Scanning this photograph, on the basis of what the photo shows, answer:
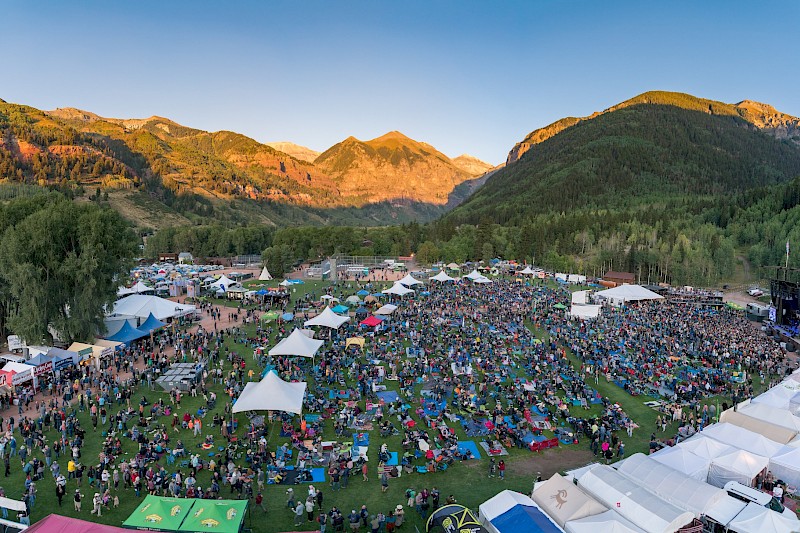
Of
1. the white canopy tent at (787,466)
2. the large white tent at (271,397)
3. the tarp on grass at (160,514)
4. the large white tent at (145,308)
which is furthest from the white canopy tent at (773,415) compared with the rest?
the large white tent at (145,308)

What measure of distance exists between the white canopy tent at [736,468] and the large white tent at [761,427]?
7.01 ft

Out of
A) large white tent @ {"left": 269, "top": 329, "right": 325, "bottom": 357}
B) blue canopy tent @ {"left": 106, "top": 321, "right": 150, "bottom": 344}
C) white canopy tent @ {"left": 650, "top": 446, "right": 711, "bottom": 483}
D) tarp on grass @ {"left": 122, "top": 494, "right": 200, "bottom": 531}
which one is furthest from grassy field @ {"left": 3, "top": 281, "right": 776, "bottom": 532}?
blue canopy tent @ {"left": 106, "top": 321, "right": 150, "bottom": 344}

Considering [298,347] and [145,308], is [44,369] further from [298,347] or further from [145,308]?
[145,308]

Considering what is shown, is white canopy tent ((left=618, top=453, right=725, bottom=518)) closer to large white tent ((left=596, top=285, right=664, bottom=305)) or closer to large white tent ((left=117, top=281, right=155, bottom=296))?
large white tent ((left=596, top=285, right=664, bottom=305))

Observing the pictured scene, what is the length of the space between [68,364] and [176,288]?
29.0 m

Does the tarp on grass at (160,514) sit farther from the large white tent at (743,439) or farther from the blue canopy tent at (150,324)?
the blue canopy tent at (150,324)

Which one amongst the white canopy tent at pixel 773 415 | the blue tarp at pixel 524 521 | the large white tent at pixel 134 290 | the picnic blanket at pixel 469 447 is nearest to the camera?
the blue tarp at pixel 524 521

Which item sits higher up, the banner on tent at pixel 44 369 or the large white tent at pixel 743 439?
the banner on tent at pixel 44 369

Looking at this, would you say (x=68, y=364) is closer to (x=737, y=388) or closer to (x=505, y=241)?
(x=737, y=388)

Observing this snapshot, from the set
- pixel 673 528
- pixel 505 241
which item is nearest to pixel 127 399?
pixel 673 528

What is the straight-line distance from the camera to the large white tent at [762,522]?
440 inches

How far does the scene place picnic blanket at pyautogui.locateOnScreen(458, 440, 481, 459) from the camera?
16.2 m

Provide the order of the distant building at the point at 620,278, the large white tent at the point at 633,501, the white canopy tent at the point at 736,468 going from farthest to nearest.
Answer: the distant building at the point at 620,278 < the white canopy tent at the point at 736,468 < the large white tent at the point at 633,501

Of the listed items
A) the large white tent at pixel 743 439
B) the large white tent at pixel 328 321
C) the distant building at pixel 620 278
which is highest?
the large white tent at pixel 328 321
